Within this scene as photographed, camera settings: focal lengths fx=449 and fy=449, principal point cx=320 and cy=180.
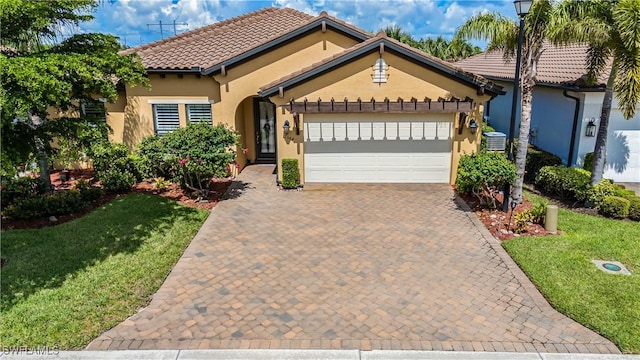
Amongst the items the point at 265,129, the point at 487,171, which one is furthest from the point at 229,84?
the point at 487,171

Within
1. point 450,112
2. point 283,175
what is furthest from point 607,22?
point 283,175

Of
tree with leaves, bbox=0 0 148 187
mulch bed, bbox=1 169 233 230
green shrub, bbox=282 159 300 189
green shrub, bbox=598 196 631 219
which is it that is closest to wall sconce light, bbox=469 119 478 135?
green shrub, bbox=598 196 631 219

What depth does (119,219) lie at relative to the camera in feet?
39.3

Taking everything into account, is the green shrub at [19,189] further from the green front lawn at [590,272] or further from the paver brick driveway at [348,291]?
the green front lawn at [590,272]

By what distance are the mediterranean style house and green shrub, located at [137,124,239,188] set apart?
2.24m

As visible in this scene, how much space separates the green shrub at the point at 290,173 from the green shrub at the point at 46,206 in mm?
6078

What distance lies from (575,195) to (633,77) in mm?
3708

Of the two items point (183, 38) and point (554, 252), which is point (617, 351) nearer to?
point (554, 252)

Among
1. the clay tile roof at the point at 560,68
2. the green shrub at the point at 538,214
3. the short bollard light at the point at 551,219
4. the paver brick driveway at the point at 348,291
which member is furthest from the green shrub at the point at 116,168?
the clay tile roof at the point at 560,68

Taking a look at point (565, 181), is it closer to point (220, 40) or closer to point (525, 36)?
point (525, 36)

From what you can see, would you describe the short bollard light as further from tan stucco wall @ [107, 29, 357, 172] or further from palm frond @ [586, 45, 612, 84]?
tan stucco wall @ [107, 29, 357, 172]

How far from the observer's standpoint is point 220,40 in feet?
58.8

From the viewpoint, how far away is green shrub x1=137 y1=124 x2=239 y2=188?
43.3ft

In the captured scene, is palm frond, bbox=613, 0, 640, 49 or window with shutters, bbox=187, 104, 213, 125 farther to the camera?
window with shutters, bbox=187, 104, 213, 125
